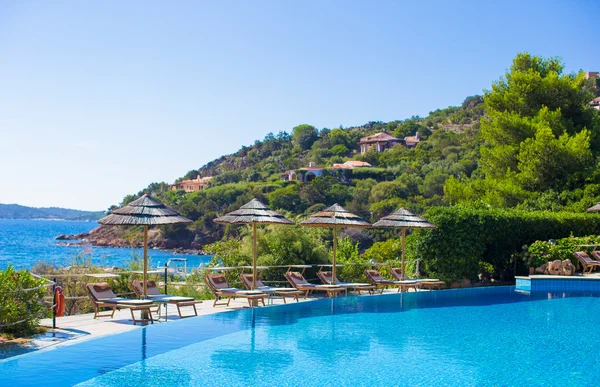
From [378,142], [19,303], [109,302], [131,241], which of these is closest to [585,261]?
[109,302]

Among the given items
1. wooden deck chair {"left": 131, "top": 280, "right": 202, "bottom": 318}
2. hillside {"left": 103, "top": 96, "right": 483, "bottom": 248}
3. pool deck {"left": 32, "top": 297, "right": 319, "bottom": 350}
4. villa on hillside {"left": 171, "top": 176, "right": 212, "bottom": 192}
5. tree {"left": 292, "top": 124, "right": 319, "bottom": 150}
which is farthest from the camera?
tree {"left": 292, "top": 124, "right": 319, "bottom": 150}

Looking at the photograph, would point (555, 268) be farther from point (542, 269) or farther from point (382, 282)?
point (382, 282)

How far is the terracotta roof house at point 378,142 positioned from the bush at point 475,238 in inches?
3849

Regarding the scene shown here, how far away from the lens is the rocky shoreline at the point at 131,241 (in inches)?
3135

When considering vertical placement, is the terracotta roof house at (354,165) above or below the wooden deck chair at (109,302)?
above

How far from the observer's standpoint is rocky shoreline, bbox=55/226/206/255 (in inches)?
3135

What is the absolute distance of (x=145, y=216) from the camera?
970 cm

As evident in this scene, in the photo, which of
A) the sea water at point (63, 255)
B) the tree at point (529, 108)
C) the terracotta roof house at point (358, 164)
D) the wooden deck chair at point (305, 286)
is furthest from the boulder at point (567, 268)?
the terracotta roof house at point (358, 164)

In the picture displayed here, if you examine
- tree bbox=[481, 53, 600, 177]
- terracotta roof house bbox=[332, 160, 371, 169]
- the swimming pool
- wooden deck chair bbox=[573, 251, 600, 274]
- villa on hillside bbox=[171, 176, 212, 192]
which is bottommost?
the swimming pool

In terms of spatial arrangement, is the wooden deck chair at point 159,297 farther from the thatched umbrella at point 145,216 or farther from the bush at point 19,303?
the bush at point 19,303

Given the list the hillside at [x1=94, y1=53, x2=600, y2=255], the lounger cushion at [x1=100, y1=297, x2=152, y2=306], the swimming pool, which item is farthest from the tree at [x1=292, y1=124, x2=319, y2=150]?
the lounger cushion at [x1=100, y1=297, x2=152, y2=306]

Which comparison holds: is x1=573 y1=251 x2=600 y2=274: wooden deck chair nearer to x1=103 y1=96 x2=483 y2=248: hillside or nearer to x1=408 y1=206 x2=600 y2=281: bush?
x1=408 y1=206 x2=600 y2=281: bush

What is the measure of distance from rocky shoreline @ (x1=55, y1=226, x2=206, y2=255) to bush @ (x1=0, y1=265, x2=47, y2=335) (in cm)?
6505

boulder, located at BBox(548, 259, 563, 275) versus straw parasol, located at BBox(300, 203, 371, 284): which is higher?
straw parasol, located at BBox(300, 203, 371, 284)
